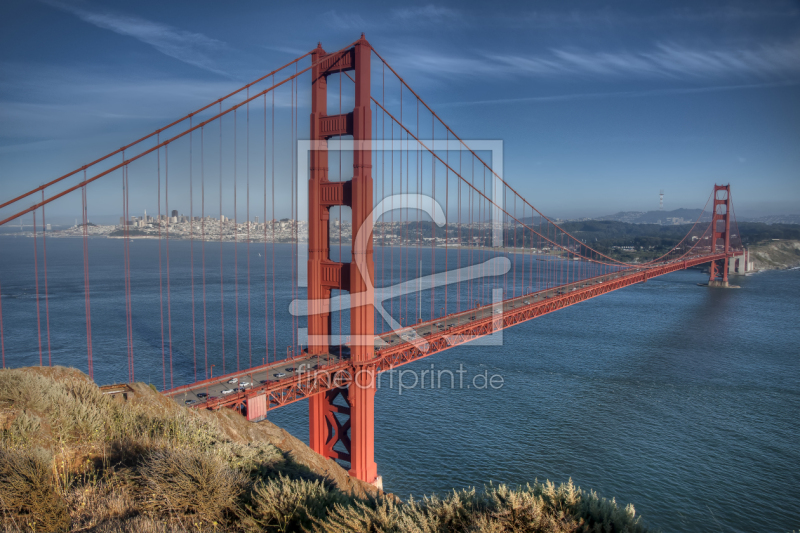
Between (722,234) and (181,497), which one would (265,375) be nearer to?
(181,497)

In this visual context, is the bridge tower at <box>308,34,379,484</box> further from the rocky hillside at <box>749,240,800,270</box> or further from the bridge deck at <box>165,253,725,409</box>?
the rocky hillside at <box>749,240,800,270</box>

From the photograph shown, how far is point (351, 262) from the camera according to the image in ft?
43.8

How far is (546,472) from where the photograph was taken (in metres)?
15.4

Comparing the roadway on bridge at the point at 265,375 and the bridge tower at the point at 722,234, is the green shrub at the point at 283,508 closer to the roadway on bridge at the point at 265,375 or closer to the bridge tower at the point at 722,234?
the roadway on bridge at the point at 265,375

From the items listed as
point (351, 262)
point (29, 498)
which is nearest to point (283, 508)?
point (29, 498)

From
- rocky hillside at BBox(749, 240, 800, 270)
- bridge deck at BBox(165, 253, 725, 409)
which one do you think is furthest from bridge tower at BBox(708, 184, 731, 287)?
bridge deck at BBox(165, 253, 725, 409)

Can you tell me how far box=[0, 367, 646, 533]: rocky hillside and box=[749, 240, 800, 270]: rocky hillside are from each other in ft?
301

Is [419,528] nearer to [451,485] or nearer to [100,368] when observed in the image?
[451,485]

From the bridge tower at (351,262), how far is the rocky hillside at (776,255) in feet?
285

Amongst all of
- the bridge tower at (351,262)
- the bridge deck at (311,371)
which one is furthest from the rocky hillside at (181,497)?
the bridge tower at (351,262)

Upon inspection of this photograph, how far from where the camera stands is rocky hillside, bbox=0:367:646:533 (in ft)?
14.8

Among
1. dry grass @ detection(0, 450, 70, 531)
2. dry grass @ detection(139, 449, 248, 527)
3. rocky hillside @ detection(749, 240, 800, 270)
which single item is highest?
dry grass @ detection(0, 450, 70, 531)

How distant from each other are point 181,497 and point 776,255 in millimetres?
104962

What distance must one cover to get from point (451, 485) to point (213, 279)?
5014 centimetres
